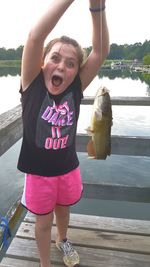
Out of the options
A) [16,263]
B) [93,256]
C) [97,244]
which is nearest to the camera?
[16,263]

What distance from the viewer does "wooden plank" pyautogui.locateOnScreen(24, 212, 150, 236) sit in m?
3.46

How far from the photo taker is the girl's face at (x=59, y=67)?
2453 mm

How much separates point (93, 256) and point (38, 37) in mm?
2000

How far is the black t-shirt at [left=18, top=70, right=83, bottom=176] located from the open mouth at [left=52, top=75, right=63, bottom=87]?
0.08 metres

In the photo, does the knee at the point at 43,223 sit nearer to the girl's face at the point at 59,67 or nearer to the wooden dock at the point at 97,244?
the wooden dock at the point at 97,244

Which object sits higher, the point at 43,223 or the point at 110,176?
the point at 43,223

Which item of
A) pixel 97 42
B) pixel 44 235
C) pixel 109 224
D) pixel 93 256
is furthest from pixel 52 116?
pixel 109 224

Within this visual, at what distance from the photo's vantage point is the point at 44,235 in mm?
2682

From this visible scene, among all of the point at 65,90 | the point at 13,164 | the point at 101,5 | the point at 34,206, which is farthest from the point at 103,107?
the point at 13,164

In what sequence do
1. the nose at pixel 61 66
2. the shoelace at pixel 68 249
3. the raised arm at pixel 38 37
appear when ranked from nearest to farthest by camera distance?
the raised arm at pixel 38 37 → the nose at pixel 61 66 → the shoelace at pixel 68 249

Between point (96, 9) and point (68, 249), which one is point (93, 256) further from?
point (96, 9)

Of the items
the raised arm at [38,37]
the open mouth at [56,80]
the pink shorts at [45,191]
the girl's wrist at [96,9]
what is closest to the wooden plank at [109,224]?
the pink shorts at [45,191]

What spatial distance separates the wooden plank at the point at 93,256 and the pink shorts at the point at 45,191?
661 millimetres

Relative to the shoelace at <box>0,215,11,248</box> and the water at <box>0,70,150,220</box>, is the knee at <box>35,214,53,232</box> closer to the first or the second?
the shoelace at <box>0,215,11,248</box>
